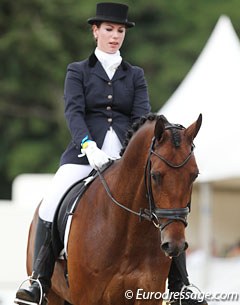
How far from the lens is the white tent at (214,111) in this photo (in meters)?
15.8

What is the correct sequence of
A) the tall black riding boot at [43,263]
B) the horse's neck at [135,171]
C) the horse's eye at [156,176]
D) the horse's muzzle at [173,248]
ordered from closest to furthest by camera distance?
the horse's muzzle at [173,248], the horse's eye at [156,176], the horse's neck at [135,171], the tall black riding boot at [43,263]

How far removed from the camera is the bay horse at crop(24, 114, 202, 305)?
679 centimetres

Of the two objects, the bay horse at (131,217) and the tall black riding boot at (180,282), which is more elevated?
the bay horse at (131,217)

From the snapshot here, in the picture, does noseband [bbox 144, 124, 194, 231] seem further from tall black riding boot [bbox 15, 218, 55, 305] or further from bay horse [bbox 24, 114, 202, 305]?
tall black riding boot [bbox 15, 218, 55, 305]

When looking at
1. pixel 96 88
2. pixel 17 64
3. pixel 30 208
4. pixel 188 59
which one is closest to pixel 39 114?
pixel 17 64

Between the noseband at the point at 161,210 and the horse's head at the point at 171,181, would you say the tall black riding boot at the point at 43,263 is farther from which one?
the horse's head at the point at 171,181

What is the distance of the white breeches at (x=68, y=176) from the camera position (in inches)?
318

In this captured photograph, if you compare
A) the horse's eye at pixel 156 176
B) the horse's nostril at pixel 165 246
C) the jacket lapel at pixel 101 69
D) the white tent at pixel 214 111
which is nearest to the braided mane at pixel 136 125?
the horse's eye at pixel 156 176

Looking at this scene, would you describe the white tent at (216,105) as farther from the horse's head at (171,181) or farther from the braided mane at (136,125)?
the horse's head at (171,181)

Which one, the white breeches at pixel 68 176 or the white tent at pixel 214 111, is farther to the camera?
the white tent at pixel 214 111

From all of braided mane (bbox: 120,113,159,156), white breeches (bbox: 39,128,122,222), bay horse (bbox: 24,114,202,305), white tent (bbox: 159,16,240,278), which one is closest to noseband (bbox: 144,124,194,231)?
bay horse (bbox: 24,114,202,305)

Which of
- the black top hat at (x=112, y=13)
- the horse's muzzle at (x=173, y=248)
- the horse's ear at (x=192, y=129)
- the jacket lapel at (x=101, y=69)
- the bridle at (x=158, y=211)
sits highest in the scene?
the black top hat at (x=112, y=13)

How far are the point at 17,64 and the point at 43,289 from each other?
2136cm

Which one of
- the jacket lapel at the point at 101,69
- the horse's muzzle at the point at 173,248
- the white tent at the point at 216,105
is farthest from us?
the white tent at the point at 216,105
